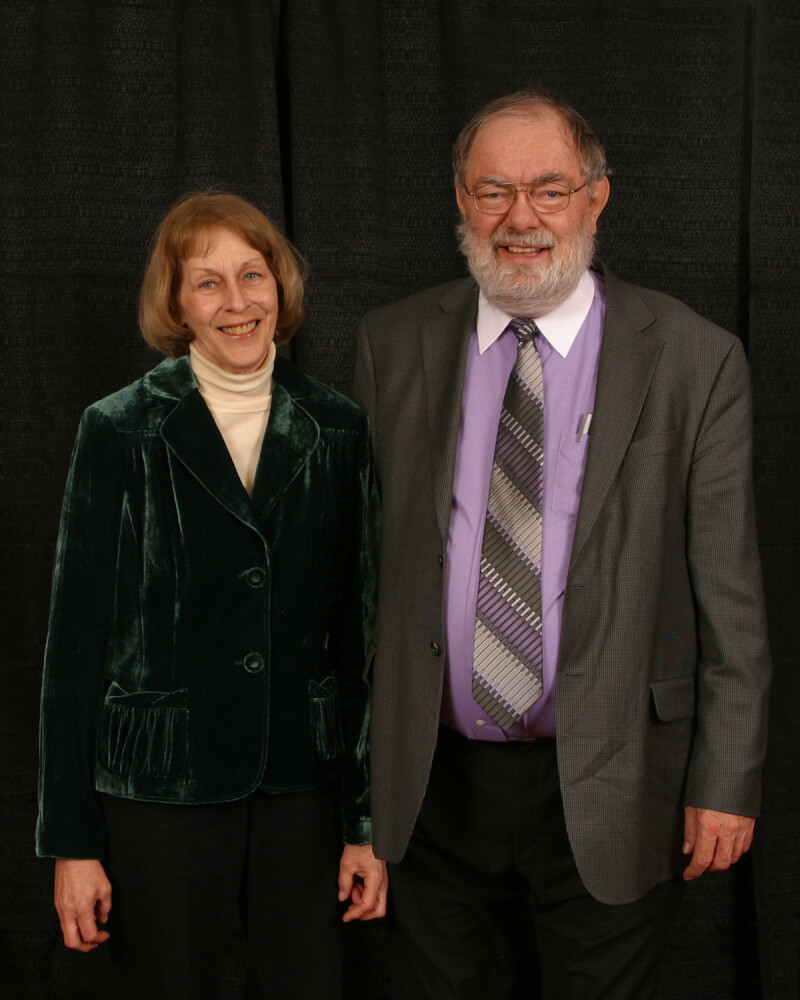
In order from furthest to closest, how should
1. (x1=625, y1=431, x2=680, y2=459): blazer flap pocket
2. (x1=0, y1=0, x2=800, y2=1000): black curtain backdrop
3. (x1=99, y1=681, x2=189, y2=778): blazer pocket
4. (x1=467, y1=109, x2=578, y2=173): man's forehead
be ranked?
(x1=0, y1=0, x2=800, y2=1000): black curtain backdrop, (x1=467, y1=109, x2=578, y2=173): man's forehead, (x1=625, y1=431, x2=680, y2=459): blazer flap pocket, (x1=99, y1=681, x2=189, y2=778): blazer pocket

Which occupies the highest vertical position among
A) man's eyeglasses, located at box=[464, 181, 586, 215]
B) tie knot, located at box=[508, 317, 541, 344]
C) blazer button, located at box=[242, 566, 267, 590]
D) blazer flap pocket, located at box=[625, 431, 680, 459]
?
man's eyeglasses, located at box=[464, 181, 586, 215]

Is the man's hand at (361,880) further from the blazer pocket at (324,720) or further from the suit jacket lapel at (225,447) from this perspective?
the suit jacket lapel at (225,447)

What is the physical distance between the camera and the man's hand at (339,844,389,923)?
1.79m

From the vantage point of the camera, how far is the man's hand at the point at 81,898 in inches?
64.4

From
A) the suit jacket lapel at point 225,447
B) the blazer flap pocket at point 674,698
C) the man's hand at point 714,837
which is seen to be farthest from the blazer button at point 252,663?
the man's hand at point 714,837

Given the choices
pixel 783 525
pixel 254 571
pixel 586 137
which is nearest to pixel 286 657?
pixel 254 571

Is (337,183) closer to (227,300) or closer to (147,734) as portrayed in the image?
(227,300)

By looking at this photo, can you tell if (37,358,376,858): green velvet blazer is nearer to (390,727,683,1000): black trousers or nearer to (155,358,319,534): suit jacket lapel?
(155,358,319,534): suit jacket lapel

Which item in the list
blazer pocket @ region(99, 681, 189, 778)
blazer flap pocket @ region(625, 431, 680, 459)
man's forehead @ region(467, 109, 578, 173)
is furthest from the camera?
man's forehead @ region(467, 109, 578, 173)

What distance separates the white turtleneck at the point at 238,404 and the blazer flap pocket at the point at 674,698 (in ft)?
2.29

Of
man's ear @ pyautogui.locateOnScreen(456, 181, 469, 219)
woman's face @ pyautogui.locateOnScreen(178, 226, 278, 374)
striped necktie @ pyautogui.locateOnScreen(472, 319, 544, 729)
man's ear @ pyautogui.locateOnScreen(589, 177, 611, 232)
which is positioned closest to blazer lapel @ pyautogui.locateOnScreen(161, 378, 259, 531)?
woman's face @ pyautogui.locateOnScreen(178, 226, 278, 374)

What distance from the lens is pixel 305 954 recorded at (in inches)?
67.9

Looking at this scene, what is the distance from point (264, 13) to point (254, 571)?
4.29 feet

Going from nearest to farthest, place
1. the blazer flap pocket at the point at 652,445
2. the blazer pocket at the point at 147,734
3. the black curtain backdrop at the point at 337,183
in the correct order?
the blazer pocket at the point at 147,734
the blazer flap pocket at the point at 652,445
the black curtain backdrop at the point at 337,183
